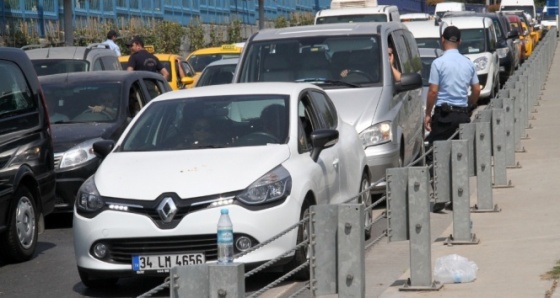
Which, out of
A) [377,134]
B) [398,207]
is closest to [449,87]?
[377,134]

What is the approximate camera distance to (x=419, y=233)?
30.5 feet

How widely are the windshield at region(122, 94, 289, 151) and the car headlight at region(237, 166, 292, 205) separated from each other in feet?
2.56

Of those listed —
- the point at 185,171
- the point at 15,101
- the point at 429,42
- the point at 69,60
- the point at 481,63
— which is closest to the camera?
the point at 185,171

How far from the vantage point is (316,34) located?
15602 mm

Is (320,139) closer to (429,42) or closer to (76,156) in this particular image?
(76,156)

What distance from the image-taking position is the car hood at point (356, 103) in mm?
14180

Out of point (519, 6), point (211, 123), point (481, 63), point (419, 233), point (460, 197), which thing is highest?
point (211, 123)

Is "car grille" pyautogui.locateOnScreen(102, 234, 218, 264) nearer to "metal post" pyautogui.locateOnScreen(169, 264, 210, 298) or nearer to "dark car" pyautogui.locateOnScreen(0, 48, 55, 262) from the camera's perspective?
"dark car" pyautogui.locateOnScreen(0, 48, 55, 262)

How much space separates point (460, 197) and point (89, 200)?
10.3ft

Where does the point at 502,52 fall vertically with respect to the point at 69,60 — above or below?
below

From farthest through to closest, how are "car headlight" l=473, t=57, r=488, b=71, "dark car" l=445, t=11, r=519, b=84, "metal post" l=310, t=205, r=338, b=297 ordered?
"dark car" l=445, t=11, r=519, b=84
"car headlight" l=473, t=57, r=488, b=71
"metal post" l=310, t=205, r=338, b=297

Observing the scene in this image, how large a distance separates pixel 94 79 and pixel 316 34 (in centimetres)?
259

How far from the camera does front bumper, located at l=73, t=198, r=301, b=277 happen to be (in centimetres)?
952

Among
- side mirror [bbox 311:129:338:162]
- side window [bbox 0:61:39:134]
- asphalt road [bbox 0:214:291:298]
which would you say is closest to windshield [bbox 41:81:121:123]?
asphalt road [bbox 0:214:291:298]
